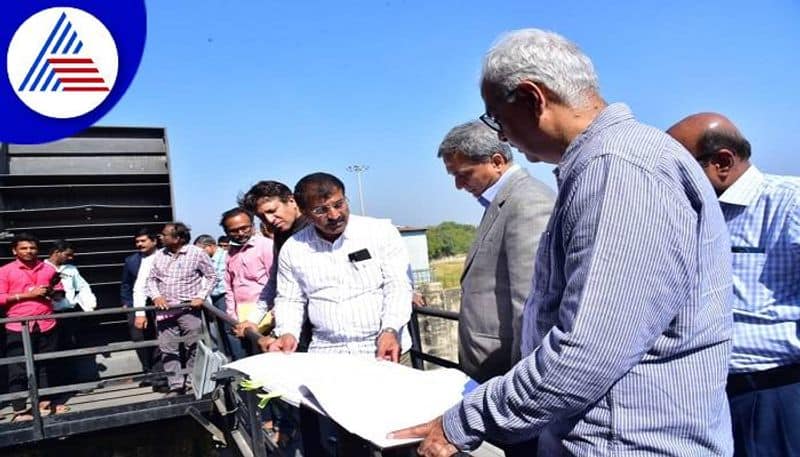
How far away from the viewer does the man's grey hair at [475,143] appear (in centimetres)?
216

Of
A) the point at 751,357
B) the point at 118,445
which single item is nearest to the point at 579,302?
the point at 751,357

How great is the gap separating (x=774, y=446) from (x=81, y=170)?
22.1 feet

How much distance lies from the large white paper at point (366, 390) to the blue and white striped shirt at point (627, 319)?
0.56 ft

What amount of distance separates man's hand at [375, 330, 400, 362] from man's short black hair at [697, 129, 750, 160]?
136 centimetres

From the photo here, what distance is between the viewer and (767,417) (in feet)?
6.17

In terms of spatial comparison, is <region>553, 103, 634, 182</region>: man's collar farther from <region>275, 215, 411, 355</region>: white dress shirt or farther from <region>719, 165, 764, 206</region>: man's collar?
<region>275, 215, 411, 355</region>: white dress shirt

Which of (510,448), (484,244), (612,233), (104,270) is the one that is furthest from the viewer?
(104,270)

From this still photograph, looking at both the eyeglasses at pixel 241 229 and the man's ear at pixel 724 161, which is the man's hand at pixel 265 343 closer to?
the man's ear at pixel 724 161

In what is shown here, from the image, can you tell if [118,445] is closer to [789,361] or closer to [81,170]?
[81,170]

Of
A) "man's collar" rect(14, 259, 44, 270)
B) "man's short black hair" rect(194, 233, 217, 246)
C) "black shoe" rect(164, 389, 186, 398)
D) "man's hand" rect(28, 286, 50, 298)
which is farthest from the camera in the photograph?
"man's short black hair" rect(194, 233, 217, 246)

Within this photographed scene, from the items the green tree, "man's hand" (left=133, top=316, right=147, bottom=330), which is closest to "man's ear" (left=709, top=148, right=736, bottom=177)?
"man's hand" (left=133, top=316, right=147, bottom=330)

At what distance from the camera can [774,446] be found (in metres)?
1.88

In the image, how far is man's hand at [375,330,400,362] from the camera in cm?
243

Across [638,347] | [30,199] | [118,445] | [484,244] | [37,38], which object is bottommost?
[118,445]
